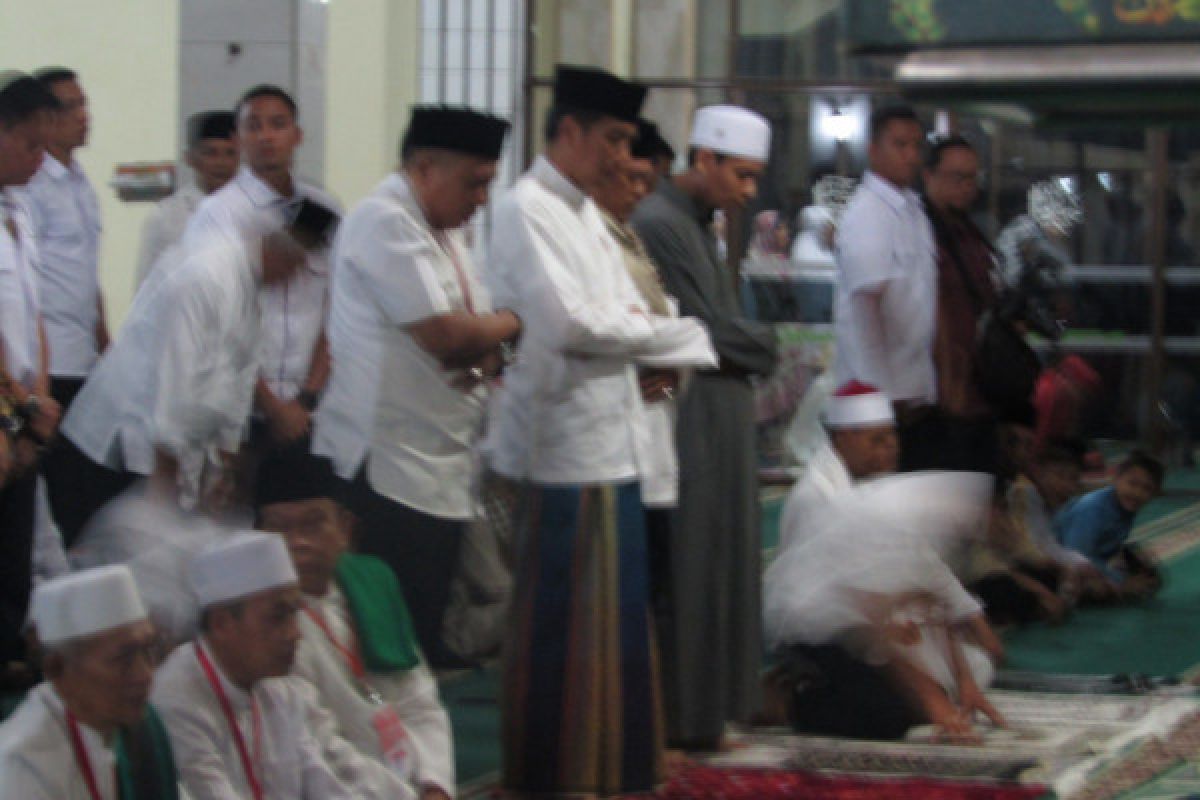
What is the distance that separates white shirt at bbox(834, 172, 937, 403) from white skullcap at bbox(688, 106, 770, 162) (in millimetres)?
1118

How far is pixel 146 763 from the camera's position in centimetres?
374

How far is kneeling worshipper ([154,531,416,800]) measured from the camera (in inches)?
161

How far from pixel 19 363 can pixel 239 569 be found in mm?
1813

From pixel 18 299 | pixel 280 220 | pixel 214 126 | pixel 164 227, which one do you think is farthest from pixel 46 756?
pixel 214 126

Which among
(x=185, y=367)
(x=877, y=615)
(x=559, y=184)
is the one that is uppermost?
(x=559, y=184)

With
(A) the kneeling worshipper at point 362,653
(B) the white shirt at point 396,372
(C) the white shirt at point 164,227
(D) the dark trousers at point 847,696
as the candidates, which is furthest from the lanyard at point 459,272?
(C) the white shirt at point 164,227

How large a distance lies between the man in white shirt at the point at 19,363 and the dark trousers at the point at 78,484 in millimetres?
97

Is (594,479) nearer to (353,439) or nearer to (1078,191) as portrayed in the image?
(353,439)

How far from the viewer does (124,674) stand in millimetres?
3672

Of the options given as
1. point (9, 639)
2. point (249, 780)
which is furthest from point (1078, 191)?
point (249, 780)

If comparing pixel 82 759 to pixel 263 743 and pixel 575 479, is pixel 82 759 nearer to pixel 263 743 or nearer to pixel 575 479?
pixel 263 743

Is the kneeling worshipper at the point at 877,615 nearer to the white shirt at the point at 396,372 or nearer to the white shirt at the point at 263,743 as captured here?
the white shirt at the point at 396,372

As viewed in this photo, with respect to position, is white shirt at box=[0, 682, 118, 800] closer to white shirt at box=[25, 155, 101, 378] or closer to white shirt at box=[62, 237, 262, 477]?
white shirt at box=[62, 237, 262, 477]

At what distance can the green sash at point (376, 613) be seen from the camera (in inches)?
183
